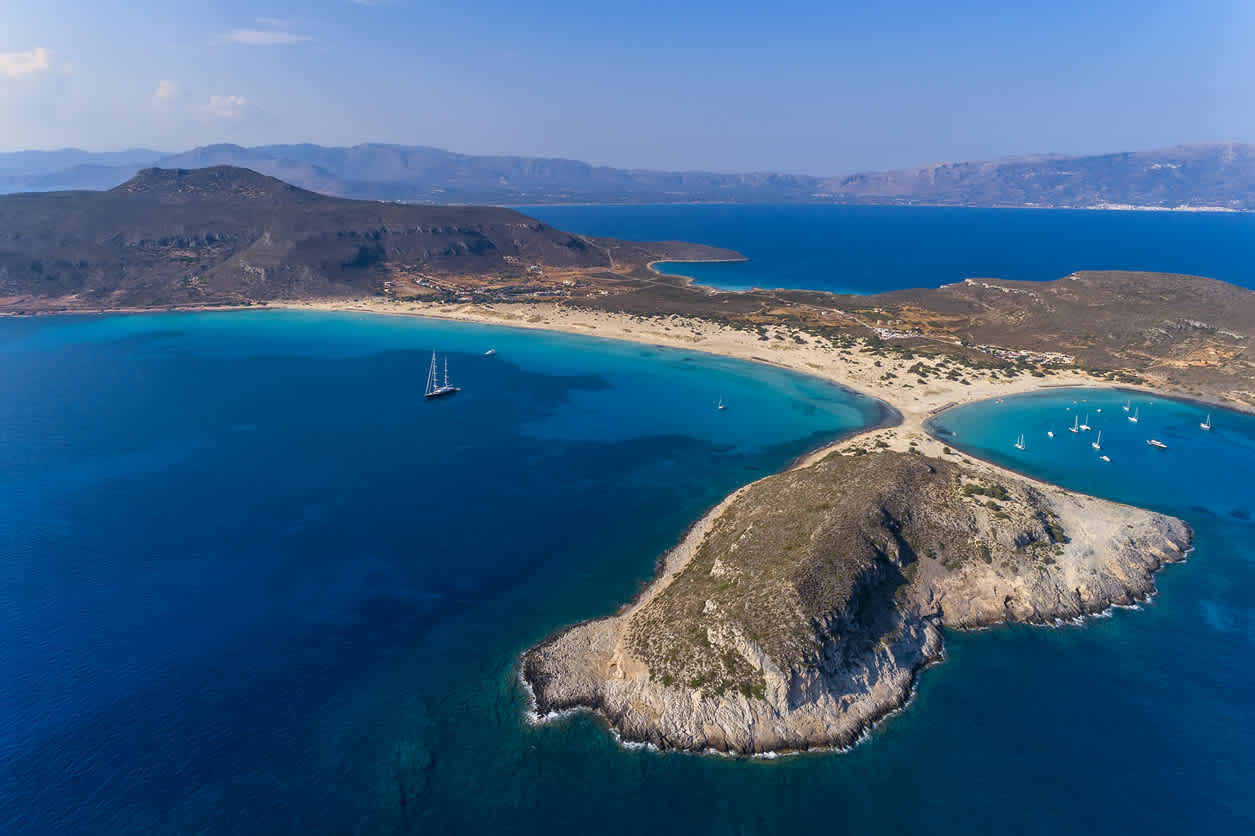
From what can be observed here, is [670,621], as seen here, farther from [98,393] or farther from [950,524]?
[98,393]

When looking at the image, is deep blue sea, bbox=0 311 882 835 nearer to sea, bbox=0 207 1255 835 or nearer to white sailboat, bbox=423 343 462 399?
sea, bbox=0 207 1255 835

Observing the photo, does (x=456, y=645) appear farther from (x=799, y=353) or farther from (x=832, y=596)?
(x=799, y=353)

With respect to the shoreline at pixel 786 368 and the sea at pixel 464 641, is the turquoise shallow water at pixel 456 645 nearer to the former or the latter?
the sea at pixel 464 641

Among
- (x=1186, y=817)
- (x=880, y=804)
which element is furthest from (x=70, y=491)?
(x=1186, y=817)

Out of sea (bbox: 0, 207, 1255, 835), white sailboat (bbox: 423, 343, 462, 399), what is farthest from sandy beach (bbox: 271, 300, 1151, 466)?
white sailboat (bbox: 423, 343, 462, 399)

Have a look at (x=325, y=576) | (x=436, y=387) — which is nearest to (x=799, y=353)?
(x=436, y=387)

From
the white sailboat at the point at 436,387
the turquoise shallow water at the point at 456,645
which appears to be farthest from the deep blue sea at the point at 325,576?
the white sailboat at the point at 436,387
